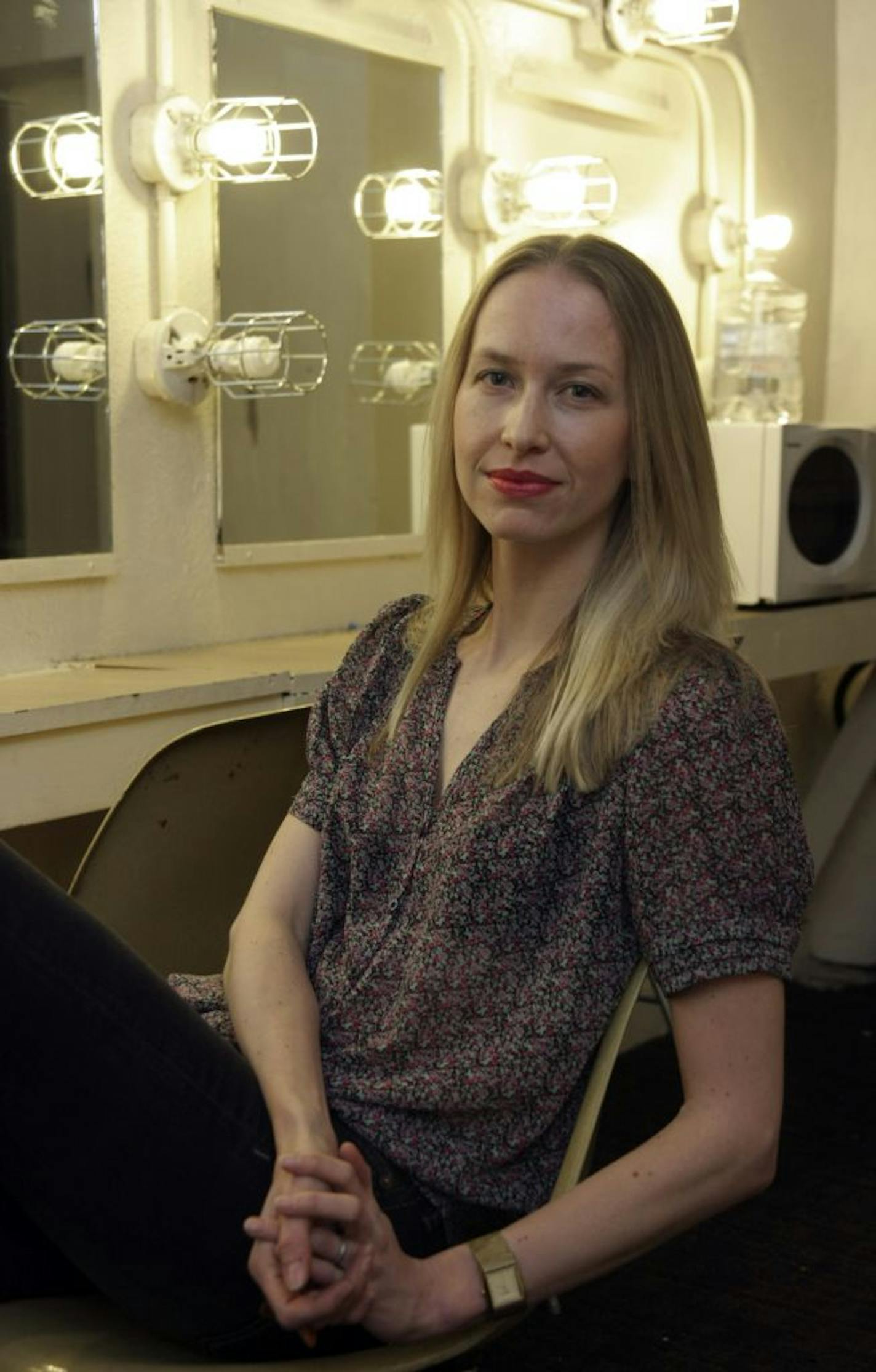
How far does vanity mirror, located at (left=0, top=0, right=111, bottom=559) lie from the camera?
2139mm

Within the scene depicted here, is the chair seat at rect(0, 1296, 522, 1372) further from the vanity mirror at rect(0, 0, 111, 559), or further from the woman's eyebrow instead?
the vanity mirror at rect(0, 0, 111, 559)

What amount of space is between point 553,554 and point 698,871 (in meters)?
0.31

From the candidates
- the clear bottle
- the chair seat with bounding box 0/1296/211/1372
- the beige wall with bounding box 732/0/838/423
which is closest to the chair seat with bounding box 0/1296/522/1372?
the chair seat with bounding box 0/1296/211/1372

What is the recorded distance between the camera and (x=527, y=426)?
1257 millimetres

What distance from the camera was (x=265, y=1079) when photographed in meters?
1.16

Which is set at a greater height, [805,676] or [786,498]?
[786,498]

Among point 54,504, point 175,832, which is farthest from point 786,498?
point 175,832

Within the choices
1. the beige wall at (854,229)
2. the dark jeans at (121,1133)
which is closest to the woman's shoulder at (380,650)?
the dark jeans at (121,1133)

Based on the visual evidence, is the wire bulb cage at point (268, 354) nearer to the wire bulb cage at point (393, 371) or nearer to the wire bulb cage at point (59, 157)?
the wire bulb cage at point (393, 371)

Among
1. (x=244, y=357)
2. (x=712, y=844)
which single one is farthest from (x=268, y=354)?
(x=712, y=844)

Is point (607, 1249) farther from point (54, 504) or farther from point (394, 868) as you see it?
point (54, 504)

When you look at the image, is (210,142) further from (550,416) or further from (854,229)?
(854,229)

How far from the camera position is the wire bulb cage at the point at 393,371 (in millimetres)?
2723

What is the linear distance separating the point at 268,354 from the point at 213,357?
71mm
